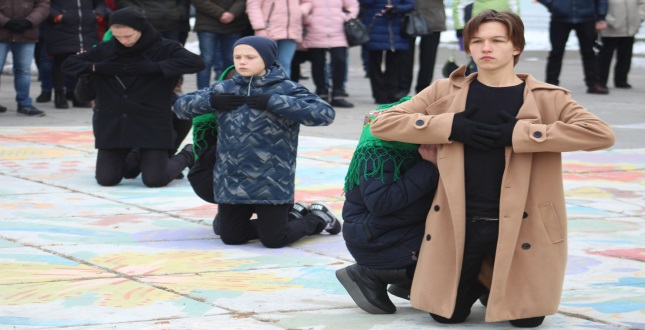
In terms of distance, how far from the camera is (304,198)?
28.0 ft

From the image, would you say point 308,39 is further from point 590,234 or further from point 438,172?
point 438,172

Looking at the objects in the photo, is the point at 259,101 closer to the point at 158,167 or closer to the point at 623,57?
the point at 158,167

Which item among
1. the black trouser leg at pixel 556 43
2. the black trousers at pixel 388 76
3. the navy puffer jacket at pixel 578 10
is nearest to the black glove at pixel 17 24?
the black trousers at pixel 388 76

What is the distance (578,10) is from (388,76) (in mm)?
2610

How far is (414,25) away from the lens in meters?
14.8

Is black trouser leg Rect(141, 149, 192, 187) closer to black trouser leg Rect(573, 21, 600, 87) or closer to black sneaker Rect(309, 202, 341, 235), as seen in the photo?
black sneaker Rect(309, 202, 341, 235)

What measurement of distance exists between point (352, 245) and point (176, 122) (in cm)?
469

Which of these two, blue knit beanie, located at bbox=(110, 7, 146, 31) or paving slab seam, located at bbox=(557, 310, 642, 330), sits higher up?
blue knit beanie, located at bbox=(110, 7, 146, 31)

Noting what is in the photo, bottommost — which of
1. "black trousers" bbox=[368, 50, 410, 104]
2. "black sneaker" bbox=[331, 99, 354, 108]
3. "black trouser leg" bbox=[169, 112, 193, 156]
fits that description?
"black sneaker" bbox=[331, 99, 354, 108]

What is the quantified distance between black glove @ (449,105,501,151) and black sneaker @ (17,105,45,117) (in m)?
9.76

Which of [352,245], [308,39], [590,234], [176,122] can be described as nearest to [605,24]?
[308,39]

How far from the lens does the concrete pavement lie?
17.0ft

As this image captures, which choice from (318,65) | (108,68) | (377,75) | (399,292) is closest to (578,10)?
(377,75)

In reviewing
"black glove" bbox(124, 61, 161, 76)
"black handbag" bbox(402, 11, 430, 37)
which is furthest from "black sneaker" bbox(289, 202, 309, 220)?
"black handbag" bbox(402, 11, 430, 37)
